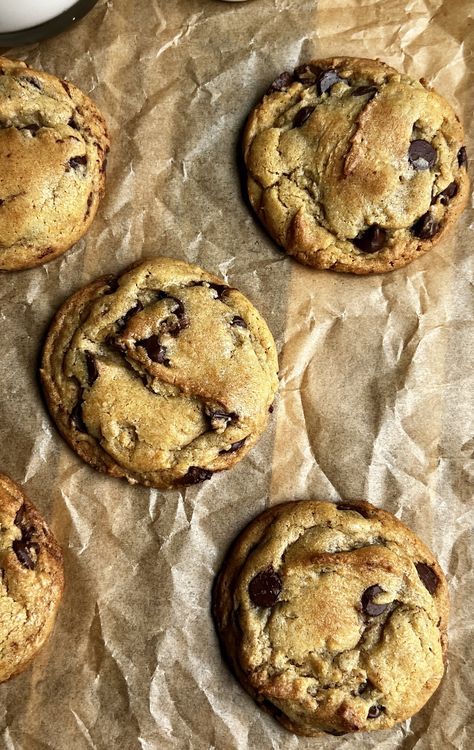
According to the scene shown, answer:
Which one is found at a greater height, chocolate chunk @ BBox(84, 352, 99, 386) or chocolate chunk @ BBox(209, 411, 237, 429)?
chocolate chunk @ BBox(84, 352, 99, 386)

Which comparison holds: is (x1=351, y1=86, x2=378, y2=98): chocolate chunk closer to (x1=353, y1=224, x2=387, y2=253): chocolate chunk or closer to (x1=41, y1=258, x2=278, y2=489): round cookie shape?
(x1=353, y1=224, x2=387, y2=253): chocolate chunk

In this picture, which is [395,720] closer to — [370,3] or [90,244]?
[90,244]

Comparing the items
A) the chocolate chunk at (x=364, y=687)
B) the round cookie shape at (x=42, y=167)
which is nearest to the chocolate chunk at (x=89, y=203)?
the round cookie shape at (x=42, y=167)

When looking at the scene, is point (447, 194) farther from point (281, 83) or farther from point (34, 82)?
point (34, 82)

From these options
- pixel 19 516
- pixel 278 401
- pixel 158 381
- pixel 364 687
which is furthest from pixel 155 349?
pixel 364 687

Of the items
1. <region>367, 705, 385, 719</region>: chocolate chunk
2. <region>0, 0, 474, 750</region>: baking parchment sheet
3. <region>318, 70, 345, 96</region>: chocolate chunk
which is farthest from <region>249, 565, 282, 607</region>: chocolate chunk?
<region>318, 70, 345, 96</region>: chocolate chunk

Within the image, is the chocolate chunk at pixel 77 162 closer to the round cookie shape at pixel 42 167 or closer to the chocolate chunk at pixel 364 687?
the round cookie shape at pixel 42 167
